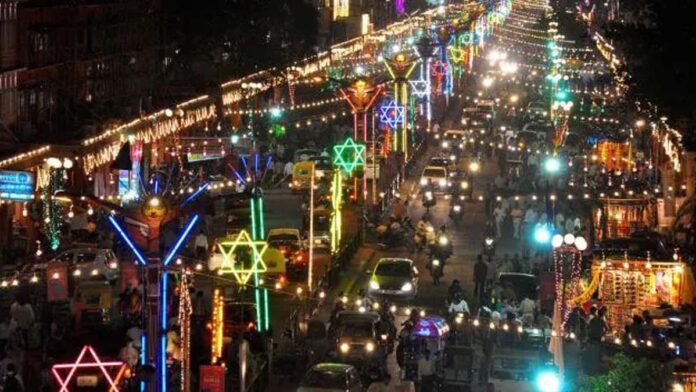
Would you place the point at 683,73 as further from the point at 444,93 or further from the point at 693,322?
the point at 444,93

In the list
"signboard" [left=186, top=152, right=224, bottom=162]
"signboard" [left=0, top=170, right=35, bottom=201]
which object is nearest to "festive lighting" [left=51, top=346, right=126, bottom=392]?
"signboard" [left=0, top=170, right=35, bottom=201]

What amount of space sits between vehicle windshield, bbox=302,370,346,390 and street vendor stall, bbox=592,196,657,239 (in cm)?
1946

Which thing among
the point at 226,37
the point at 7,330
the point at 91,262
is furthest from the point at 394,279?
the point at 226,37

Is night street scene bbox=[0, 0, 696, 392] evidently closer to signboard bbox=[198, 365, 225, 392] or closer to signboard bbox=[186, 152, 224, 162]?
signboard bbox=[198, 365, 225, 392]

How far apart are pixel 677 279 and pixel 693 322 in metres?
3.90

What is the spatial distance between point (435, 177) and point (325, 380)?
103 feet

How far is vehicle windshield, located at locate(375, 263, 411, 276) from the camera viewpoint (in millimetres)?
37188

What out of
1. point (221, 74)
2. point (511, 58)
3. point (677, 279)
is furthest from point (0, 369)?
point (511, 58)

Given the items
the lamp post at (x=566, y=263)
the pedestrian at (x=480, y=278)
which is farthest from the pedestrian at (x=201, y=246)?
the lamp post at (x=566, y=263)

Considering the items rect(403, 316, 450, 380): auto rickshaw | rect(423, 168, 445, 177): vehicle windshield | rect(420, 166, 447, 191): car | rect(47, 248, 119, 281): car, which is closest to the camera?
rect(403, 316, 450, 380): auto rickshaw

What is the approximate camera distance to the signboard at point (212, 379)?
2244 centimetres

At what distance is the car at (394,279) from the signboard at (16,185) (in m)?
8.90

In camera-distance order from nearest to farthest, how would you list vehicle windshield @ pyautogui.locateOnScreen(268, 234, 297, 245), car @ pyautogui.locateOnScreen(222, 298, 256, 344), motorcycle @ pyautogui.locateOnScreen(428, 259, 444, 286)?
car @ pyautogui.locateOnScreen(222, 298, 256, 344), motorcycle @ pyautogui.locateOnScreen(428, 259, 444, 286), vehicle windshield @ pyautogui.locateOnScreen(268, 234, 297, 245)

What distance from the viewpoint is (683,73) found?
29406 millimetres
